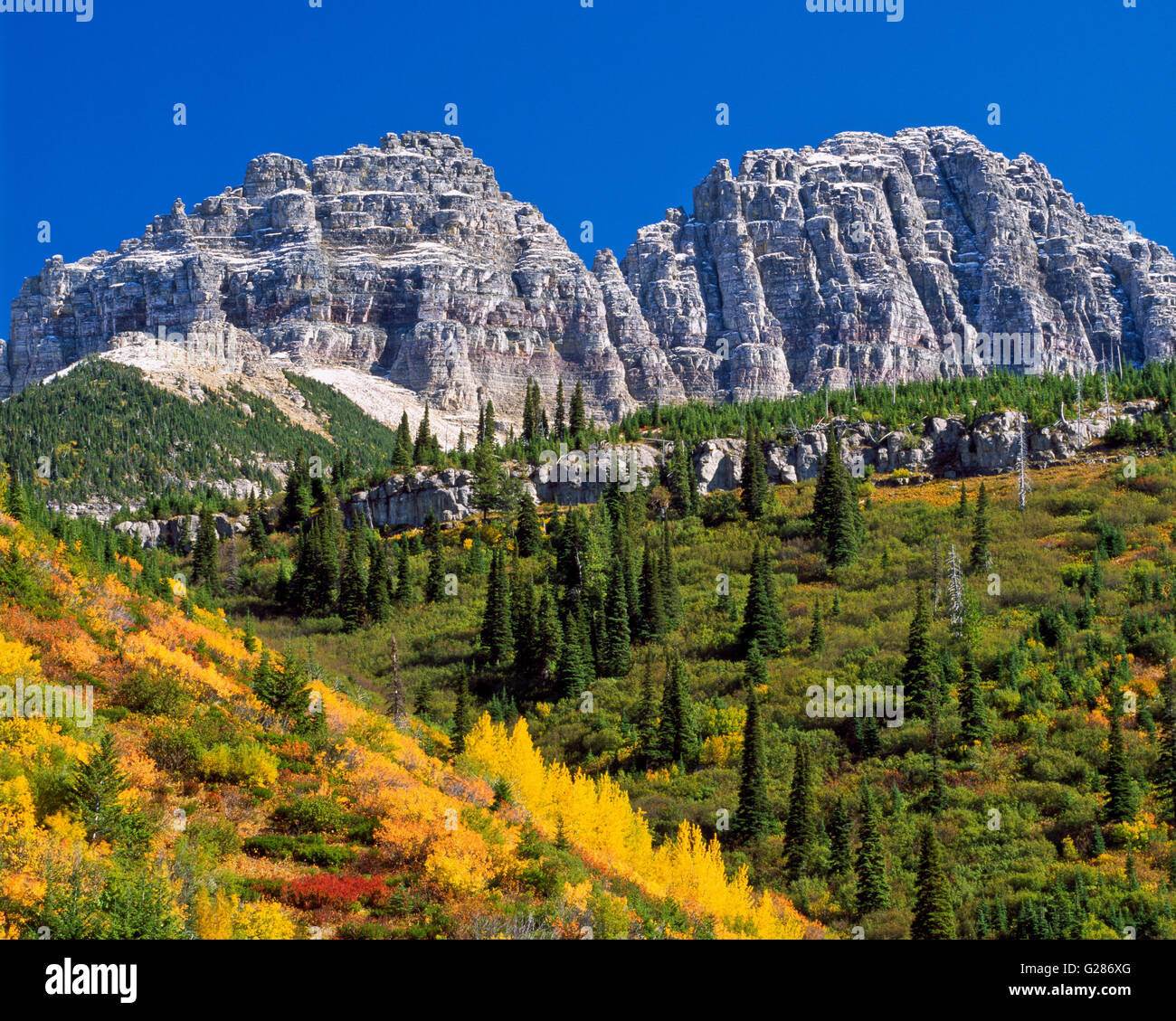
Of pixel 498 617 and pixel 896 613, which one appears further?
pixel 498 617

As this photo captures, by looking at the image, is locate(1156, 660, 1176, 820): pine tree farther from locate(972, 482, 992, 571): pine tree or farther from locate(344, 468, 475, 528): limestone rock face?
locate(344, 468, 475, 528): limestone rock face

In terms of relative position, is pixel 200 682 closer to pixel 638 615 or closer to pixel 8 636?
pixel 8 636

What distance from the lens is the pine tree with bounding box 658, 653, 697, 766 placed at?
7081 cm

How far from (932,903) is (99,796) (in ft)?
116

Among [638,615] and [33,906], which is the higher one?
[638,615]

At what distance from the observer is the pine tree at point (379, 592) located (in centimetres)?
10444

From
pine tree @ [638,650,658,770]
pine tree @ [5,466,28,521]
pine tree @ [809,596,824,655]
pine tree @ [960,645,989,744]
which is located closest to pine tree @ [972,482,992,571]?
pine tree @ [809,596,824,655]

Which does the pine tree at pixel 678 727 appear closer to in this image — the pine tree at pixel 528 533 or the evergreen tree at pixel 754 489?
the pine tree at pixel 528 533

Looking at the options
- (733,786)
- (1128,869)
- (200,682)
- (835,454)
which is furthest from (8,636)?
(835,454)

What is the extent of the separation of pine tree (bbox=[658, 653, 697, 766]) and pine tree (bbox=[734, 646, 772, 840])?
26.9 ft

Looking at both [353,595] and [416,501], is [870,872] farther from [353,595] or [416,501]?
[416,501]

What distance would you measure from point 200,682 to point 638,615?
59.2m

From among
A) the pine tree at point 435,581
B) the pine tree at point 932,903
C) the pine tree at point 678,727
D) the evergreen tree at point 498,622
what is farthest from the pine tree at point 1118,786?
the pine tree at point 435,581

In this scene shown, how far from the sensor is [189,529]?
5468 inches
